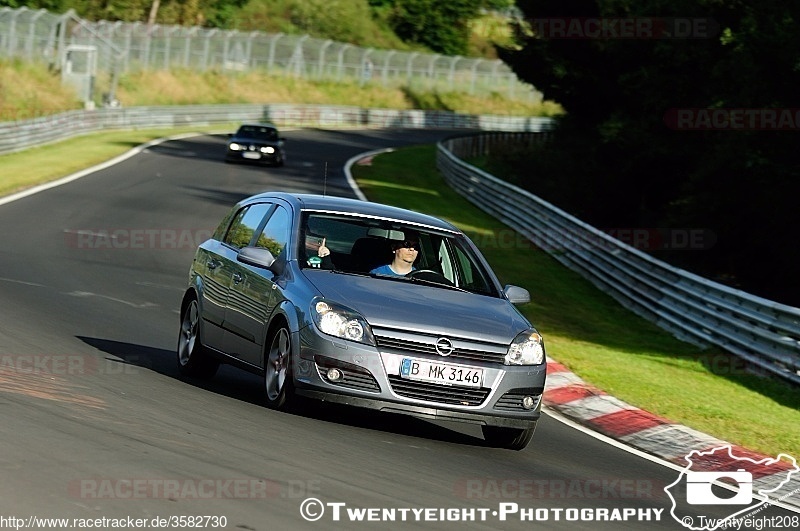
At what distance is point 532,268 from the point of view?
27078mm

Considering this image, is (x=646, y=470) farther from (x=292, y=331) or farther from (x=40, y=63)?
(x=40, y=63)

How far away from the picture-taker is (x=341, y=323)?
9.41 metres

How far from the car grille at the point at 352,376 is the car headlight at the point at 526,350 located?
0.94 metres

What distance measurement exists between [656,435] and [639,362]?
5765 millimetres

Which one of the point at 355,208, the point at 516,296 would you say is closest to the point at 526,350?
the point at 516,296

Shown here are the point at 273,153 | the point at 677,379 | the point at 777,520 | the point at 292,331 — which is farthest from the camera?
the point at 273,153

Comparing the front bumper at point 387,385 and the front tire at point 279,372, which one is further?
the front tire at point 279,372

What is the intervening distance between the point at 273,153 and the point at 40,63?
64.5 ft

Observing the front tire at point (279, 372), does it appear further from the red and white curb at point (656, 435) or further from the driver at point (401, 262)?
the red and white curb at point (656, 435)

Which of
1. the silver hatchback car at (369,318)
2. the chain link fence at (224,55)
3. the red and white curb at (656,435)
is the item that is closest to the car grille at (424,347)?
the silver hatchback car at (369,318)

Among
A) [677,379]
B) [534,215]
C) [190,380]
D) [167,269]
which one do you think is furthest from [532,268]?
[190,380]

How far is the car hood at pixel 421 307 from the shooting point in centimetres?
940

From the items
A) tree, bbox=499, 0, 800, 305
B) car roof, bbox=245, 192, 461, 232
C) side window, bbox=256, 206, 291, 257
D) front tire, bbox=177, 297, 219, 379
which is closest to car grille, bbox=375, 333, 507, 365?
side window, bbox=256, 206, 291, 257

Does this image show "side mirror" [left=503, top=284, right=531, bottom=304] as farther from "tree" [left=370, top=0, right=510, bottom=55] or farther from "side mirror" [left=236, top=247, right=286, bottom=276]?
"tree" [left=370, top=0, right=510, bottom=55]
